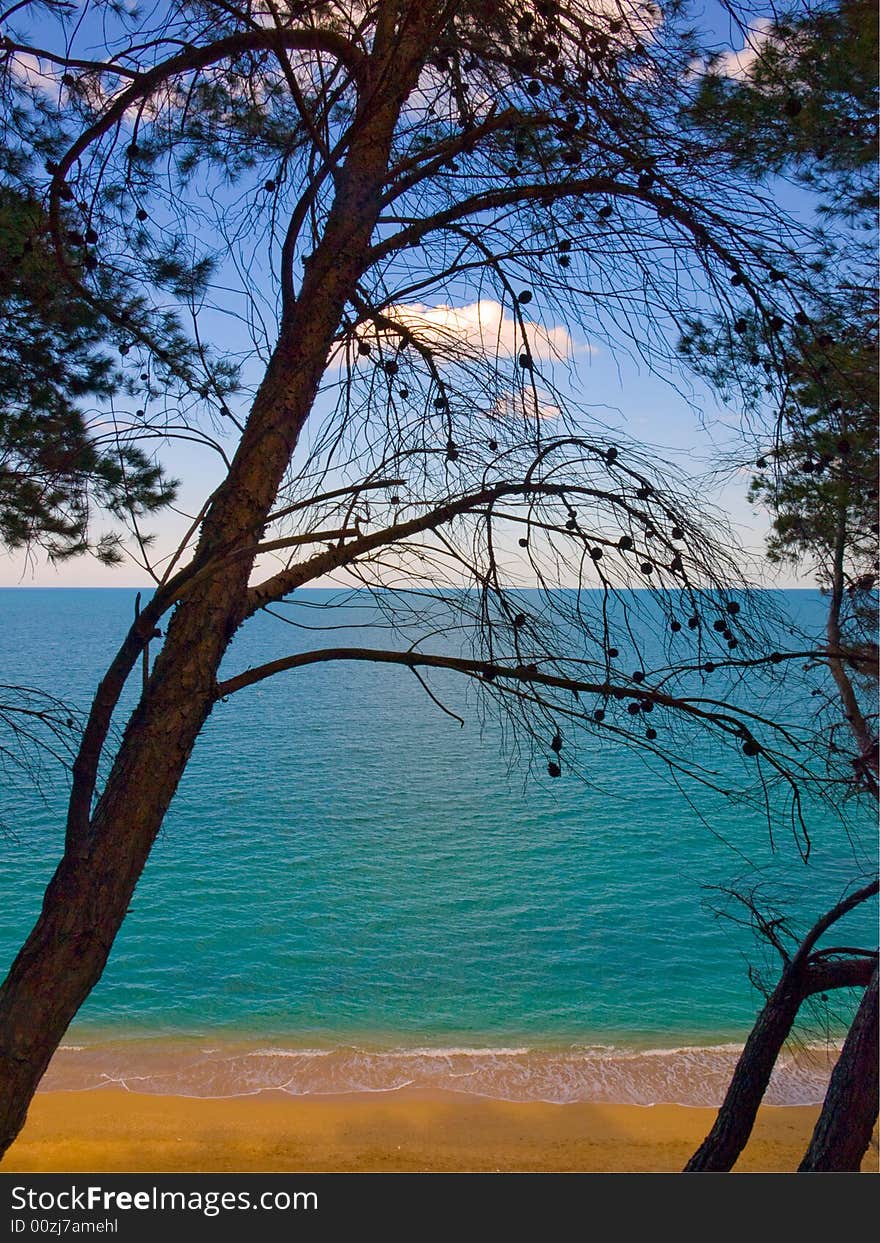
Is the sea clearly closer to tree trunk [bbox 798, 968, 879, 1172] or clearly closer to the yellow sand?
the yellow sand

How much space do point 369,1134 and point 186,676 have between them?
705 cm

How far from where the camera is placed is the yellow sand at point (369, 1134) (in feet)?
22.4

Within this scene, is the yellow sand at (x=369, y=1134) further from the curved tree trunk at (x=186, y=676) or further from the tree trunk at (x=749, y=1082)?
the curved tree trunk at (x=186, y=676)

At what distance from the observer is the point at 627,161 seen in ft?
5.73

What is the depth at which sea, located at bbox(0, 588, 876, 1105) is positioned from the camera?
8.56 m

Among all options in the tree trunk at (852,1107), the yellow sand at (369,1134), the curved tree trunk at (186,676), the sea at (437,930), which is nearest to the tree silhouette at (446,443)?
the curved tree trunk at (186,676)

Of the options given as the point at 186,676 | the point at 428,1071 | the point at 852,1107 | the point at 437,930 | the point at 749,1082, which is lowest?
Result: the point at 428,1071

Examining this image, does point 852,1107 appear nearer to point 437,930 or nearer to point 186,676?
point 186,676

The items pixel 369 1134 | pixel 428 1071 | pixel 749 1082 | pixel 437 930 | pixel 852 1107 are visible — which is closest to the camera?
pixel 852 1107

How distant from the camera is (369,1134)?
24.1 ft

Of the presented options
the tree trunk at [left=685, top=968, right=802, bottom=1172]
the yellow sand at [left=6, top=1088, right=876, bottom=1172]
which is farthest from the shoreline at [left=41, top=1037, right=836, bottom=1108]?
the tree trunk at [left=685, top=968, right=802, bottom=1172]

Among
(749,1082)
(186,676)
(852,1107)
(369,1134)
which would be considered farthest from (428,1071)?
(186,676)
